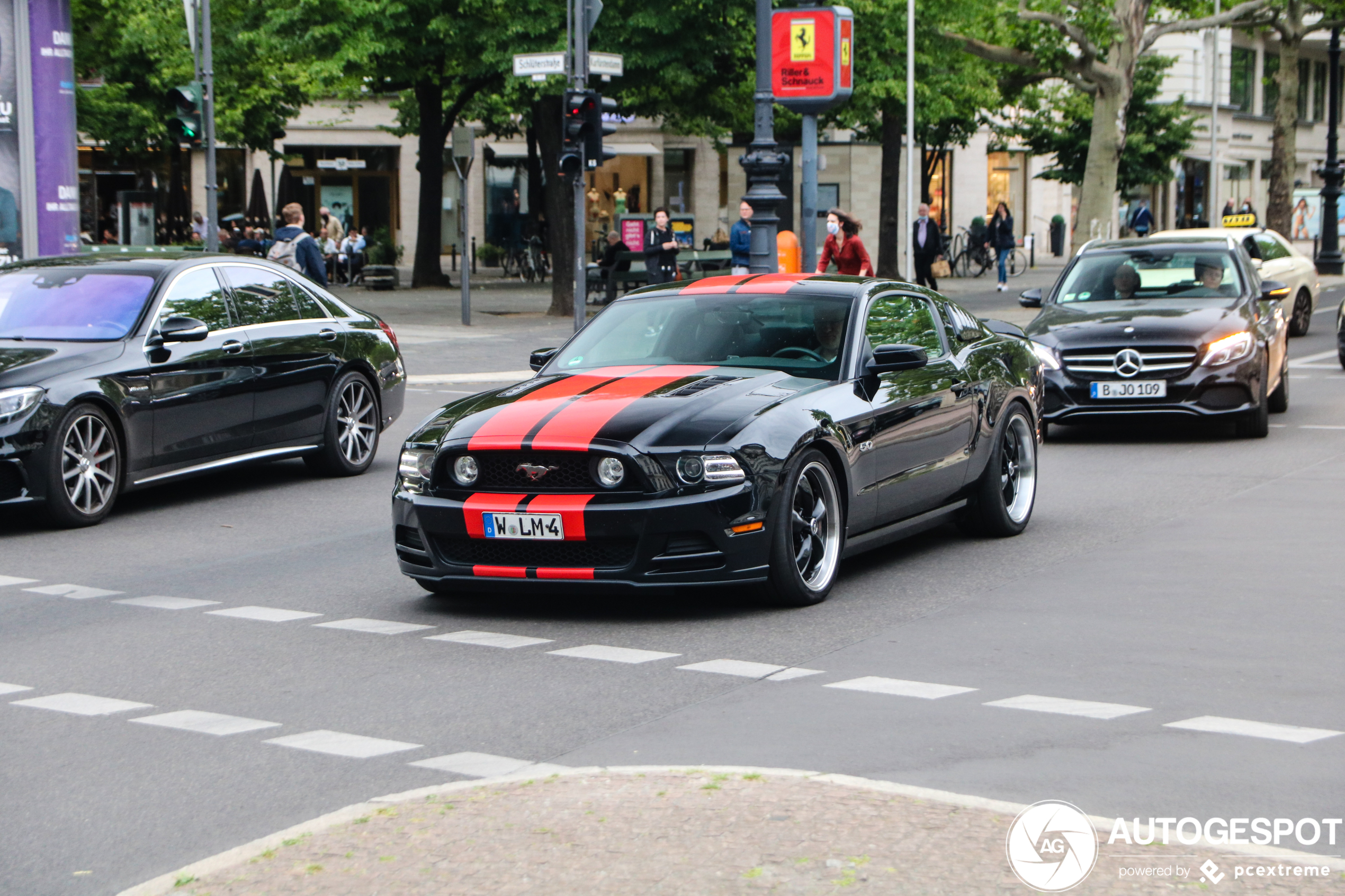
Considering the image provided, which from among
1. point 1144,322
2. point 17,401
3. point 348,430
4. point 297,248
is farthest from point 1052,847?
point 297,248

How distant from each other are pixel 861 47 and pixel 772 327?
25111mm

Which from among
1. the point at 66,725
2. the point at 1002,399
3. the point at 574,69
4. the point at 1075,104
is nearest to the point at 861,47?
the point at 574,69

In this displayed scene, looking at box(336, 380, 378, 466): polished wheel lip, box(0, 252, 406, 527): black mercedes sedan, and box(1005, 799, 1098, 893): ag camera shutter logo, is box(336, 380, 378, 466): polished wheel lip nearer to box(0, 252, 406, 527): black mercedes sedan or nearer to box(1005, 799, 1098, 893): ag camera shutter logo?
box(0, 252, 406, 527): black mercedes sedan

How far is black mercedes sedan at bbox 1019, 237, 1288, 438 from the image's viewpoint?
44.7ft

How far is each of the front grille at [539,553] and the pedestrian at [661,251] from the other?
70.3 ft

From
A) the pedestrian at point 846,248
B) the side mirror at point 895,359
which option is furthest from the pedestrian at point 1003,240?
the side mirror at point 895,359

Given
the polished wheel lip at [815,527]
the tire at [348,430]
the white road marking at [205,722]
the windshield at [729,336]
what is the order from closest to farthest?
the white road marking at [205,722]
the polished wheel lip at [815,527]
the windshield at [729,336]
the tire at [348,430]

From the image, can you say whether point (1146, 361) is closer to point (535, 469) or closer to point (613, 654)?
point (535, 469)

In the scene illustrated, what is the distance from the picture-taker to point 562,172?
20.5 metres

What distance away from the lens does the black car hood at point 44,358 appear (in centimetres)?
1009

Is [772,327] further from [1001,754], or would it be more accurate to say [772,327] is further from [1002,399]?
[1001,754]

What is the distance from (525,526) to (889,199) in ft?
111

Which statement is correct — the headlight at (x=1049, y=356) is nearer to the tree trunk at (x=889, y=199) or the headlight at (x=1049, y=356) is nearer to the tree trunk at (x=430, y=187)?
the tree trunk at (x=430, y=187)

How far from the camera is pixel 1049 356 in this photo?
13.9m
